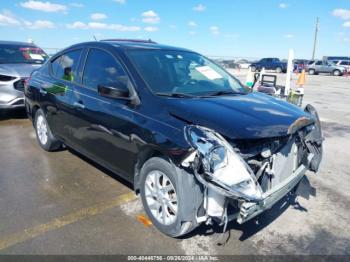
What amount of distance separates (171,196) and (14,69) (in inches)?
244

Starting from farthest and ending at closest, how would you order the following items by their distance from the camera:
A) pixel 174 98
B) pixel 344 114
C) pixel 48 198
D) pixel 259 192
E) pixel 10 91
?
pixel 344 114 → pixel 10 91 → pixel 48 198 → pixel 174 98 → pixel 259 192

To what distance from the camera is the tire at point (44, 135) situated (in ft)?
17.1

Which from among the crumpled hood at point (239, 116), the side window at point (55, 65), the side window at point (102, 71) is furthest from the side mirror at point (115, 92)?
the side window at point (55, 65)

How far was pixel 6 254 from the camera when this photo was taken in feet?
9.11

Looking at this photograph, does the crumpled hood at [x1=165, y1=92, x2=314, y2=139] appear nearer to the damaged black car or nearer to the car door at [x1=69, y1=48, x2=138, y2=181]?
the damaged black car

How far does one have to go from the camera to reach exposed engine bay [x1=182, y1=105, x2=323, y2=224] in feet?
8.13

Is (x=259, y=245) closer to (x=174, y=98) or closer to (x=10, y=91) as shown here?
(x=174, y=98)

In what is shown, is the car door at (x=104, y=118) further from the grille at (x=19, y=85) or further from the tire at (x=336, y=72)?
the tire at (x=336, y=72)

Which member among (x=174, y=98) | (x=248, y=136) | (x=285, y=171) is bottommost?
(x=285, y=171)

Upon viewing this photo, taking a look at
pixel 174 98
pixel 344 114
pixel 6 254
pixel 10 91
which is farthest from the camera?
pixel 344 114

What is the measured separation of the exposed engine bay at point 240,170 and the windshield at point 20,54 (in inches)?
288

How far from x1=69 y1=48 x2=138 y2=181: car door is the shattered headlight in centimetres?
89

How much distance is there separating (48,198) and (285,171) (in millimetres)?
2699

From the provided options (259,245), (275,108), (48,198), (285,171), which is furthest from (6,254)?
(275,108)
